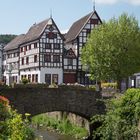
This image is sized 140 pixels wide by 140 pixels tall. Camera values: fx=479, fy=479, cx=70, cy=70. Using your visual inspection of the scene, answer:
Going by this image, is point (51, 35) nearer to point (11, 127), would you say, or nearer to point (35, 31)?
point (35, 31)

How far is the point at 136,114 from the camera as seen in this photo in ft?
105

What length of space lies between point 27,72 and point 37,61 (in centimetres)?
542

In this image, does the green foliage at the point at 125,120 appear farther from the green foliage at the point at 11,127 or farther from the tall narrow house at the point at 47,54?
the tall narrow house at the point at 47,54

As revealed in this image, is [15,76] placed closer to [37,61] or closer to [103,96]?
[37,61]

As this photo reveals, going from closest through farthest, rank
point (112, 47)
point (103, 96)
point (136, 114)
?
point (136, 114), point (103, 96), point (112, 47)

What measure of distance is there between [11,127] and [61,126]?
3897cm

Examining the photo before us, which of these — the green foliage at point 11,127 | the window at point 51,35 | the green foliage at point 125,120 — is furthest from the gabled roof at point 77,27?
the green foliage at point 11,127

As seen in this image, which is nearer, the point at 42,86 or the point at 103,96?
the point at 42,86

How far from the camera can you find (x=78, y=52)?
79312 mm

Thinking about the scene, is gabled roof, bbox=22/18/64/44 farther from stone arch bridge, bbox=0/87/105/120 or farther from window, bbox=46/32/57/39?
stone arch bridge, bbox=0/87/105/120

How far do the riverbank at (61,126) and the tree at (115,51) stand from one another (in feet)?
30.1

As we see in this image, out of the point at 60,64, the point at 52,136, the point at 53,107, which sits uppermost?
the point at 60,64

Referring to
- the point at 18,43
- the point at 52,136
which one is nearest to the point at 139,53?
the point at 52,136

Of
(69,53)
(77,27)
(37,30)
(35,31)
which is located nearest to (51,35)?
(37,30)
